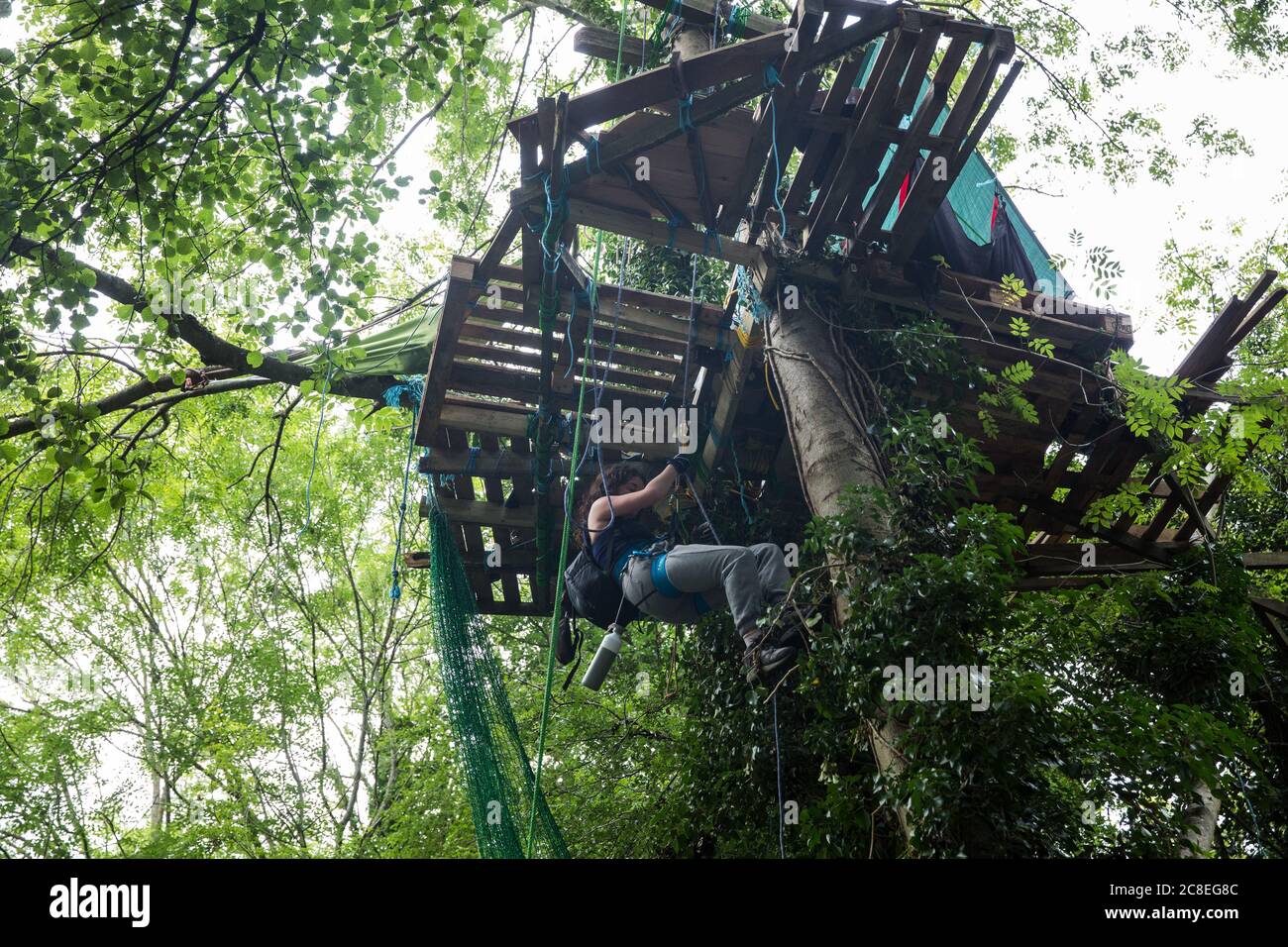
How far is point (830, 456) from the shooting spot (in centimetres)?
402

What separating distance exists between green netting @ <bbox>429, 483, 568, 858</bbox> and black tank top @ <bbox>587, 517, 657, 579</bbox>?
1.33 m

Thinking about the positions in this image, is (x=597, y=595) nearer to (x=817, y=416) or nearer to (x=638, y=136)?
(x=817, y=416)

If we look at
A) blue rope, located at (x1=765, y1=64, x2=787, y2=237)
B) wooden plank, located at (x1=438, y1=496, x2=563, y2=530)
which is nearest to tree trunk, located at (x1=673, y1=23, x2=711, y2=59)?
blue rope, located at (x1=765, y1=64, x2=787, y2=237)

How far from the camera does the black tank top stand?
4.40 meters

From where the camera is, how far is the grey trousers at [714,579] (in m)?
3.95

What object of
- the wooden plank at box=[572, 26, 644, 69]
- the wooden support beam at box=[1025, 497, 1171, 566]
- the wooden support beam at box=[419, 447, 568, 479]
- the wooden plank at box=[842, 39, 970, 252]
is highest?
the wooden plank at box=[572, 26, 644, 69]

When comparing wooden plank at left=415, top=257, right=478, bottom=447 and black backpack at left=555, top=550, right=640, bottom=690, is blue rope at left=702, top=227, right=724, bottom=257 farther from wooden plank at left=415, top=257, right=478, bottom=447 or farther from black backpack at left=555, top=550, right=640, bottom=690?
black backpack at left=555, top=550, right=640, bottom=690

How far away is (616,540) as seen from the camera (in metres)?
4.43

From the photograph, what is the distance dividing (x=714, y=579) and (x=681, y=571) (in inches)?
6.0

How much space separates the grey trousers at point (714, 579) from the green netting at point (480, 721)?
52.3 inches

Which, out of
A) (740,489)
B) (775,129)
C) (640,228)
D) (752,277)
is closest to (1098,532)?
(740,489)

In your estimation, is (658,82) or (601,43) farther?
(601,43)
